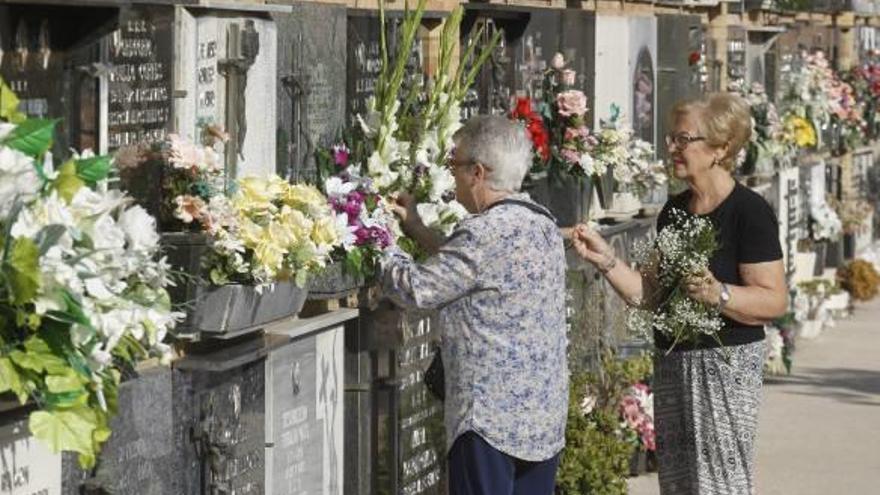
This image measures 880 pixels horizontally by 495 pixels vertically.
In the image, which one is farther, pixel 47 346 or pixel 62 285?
pixel 47 346

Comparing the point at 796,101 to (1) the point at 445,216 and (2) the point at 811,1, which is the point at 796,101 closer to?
(2) the point at 811,1

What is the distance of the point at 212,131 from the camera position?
23.0ft

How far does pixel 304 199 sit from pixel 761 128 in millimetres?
10110

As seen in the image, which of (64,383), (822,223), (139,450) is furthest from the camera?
(822,223)

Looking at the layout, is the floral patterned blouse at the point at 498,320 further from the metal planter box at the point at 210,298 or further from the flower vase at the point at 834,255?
the flower vase at the point at 834,255

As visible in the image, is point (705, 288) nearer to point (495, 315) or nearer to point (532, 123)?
point (495, 315)

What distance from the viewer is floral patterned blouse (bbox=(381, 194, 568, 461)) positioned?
6.65 m

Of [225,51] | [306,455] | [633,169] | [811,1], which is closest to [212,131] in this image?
[225,51]

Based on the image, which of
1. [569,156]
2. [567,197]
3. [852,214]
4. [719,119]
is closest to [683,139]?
[719,119]

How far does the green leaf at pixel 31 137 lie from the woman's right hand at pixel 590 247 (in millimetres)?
2578

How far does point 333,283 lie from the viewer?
7941 millimetres

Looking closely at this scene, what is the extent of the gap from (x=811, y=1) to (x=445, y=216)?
13569 mm

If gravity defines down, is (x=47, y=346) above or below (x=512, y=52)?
below

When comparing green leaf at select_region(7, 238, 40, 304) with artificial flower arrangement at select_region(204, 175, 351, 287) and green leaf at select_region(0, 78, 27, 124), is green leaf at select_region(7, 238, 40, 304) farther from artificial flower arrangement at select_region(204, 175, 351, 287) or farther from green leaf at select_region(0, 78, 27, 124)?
artificial flower arrangement at select_region(204, 175, 351, 287)
